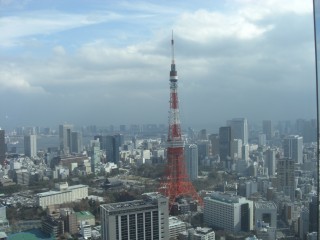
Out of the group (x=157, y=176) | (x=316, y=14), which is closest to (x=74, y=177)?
(x=157, y=176)

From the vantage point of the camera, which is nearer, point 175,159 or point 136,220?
point 136,220

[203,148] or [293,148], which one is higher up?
[293,148]

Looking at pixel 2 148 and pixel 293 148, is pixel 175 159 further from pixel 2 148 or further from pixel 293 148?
pixel 2 148

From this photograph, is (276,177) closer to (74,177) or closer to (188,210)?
(188,210)

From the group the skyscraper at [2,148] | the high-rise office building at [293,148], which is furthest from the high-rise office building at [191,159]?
the skyscraper at [2,148]

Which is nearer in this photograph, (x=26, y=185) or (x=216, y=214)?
(x=216, y=214)

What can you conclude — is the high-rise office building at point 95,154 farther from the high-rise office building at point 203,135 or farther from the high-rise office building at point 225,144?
the high-rise office building at point 225,144

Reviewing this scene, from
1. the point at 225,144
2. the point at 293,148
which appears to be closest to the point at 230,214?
the point at 293,148
